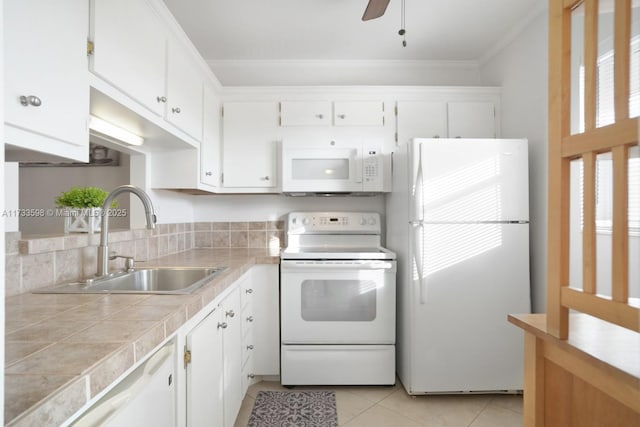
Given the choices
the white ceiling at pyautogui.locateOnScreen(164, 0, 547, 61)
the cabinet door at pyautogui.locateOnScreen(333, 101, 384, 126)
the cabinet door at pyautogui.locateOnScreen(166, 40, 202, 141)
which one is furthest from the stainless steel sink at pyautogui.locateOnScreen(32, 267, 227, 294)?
the white ceiling at pyautogui.locateOnScreen(164, 0, 547, 61)

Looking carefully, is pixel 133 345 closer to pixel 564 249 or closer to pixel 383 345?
pixel 564 249

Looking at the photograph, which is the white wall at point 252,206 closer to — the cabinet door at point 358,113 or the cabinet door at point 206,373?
the cabinet door at point 358,113

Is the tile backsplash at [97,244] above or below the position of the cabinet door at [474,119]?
below

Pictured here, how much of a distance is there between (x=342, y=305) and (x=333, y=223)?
29.8 inches

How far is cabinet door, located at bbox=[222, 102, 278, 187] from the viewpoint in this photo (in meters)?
2.56

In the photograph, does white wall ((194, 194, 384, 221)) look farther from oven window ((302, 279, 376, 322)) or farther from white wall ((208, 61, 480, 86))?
white wall ((208, 61, 480, 86))

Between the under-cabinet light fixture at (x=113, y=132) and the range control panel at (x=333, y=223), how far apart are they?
1.30m

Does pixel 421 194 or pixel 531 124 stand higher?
pixel 531 124

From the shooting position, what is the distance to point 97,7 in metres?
1.11

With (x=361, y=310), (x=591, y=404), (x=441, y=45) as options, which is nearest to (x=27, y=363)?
(x=591, y=404)

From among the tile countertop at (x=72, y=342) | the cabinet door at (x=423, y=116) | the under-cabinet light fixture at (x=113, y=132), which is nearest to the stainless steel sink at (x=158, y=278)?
the tile countertop at (x=72, y=342)

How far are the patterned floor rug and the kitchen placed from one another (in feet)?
3.98

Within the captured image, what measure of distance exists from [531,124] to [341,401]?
2.21m

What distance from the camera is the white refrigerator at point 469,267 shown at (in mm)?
2043
